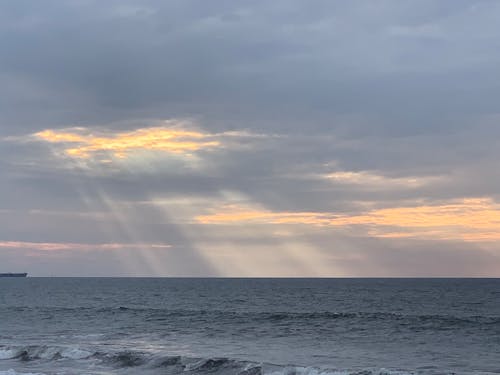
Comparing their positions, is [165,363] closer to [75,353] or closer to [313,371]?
[75,353]

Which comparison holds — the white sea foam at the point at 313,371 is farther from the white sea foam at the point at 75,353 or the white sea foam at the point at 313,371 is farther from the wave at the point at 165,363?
the white sea foam at the point at 75,353

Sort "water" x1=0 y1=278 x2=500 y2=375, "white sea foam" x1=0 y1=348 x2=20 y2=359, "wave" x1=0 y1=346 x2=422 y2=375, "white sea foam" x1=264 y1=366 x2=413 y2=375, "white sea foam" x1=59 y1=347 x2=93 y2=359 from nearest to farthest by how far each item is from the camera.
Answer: "white sea foam" x1=264 y1=366 x2=413 y2=375 → "wave" x1=0 y1=346 x2=422 y2=375 → "water" x1=0 y1=278 x2=500 y2=375 → "white sea foam" x1=59 y1=347 x2=93 y2=359 → "white sea foam" x1=0 y1=348 x2=20 y2=359

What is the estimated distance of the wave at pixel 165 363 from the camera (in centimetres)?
3381

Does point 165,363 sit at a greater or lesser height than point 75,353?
lesser

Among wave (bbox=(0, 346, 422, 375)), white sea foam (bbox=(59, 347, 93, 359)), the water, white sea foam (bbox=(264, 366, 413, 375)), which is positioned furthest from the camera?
white sea foam (bbox=(59, 347, 93, 359))

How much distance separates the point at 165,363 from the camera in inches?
1508

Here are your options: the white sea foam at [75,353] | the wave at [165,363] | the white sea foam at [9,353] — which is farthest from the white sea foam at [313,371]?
the white sea foam at [9,353]

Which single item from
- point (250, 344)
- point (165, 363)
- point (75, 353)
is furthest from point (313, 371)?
point (75, 353)

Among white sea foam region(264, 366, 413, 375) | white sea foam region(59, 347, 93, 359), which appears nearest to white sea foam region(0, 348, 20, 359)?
white sea foam region(59, 347, 93, 359)

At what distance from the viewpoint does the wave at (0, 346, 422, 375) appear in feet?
111

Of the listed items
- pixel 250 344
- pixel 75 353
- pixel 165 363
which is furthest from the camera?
pixel 250 344

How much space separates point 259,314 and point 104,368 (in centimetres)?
3729

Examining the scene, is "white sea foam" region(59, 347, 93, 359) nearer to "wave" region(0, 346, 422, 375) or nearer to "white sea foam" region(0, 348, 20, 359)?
"wave" region(0, 346, 422, 375)

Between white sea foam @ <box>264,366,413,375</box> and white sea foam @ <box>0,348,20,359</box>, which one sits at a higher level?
white sea foam @ <box>264,366,413,375</box>
